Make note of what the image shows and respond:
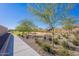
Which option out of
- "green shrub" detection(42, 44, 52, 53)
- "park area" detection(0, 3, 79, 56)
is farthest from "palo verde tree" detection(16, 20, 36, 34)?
"green shrub" detection(42, 44, 52, 53)

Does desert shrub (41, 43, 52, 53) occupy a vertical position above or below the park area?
below

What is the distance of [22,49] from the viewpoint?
3.96 metres

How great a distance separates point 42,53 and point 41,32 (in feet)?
0.87

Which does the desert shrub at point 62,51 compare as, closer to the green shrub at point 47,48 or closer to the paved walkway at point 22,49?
the green shrub at point 47,48

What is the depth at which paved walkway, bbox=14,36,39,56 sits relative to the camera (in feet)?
13.0

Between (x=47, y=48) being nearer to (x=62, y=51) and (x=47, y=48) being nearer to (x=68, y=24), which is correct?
(x=62, y=51)

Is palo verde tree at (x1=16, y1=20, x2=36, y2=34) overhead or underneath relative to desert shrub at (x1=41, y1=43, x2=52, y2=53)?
overhead

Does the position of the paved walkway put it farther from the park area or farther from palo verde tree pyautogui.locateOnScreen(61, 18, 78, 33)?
palo verde tree pyautogui.locateOnScreen(61, 18, 78, 33)

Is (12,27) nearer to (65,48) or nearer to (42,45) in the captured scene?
(42,45)

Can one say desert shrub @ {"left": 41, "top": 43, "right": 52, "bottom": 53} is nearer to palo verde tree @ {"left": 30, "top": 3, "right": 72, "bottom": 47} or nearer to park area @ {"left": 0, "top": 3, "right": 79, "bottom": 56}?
park area @ {"left": 0, "top": 3, "right": 79, "bottom": 56}

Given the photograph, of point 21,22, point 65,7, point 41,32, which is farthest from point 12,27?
point 65,7

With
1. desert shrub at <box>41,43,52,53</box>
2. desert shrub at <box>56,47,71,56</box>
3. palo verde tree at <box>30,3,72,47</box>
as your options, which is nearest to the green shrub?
desert shrub at <box>41,43,52,53</box>

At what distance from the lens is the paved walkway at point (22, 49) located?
3.95 metres

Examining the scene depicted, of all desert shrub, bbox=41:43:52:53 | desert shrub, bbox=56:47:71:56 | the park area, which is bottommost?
desert shrub, bbox=56:47:71:56
